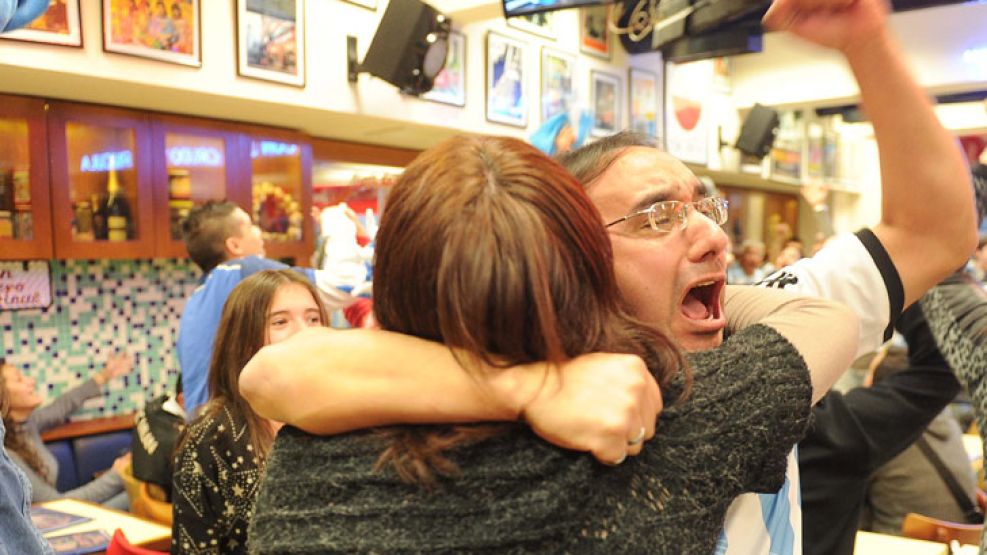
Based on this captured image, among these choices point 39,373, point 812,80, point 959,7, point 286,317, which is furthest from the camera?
point 812,80

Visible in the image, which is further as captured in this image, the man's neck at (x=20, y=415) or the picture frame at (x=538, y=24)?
the picture frame at (x=538, y=24)

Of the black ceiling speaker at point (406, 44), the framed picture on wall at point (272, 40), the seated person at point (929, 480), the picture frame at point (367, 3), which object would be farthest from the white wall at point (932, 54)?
the seated person at point (929, 480)

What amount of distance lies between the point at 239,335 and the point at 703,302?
1440 mm

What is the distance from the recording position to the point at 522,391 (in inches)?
27.6

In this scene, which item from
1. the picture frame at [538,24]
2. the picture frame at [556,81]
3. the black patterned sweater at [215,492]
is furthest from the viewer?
the picture frame at [556,81]

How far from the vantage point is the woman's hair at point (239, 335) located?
2113 millimetres

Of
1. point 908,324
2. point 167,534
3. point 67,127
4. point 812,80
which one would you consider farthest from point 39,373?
point 812,80

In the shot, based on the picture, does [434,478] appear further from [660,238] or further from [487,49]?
[487,49]

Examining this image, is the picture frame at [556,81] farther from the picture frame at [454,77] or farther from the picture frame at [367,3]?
the picture frame at [367,3]

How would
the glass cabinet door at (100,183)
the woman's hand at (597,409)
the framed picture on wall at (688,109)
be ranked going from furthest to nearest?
the framed picture on wall at (688,109) < the glass cabinet door at (100,183) < the woman's hand at (597,409)

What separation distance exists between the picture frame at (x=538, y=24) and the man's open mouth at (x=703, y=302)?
4.66 meters

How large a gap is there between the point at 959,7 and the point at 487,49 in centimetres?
392

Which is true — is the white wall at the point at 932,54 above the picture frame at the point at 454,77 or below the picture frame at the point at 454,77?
above

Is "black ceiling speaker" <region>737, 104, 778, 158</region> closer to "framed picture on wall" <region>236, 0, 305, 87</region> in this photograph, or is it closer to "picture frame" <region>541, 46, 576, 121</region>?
"picture frame" <region>541, 46, 576, 121</region>
